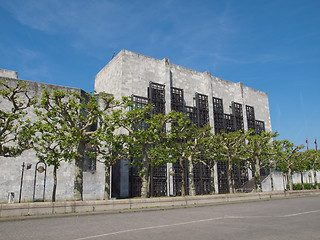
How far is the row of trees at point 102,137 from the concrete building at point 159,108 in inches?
87.0

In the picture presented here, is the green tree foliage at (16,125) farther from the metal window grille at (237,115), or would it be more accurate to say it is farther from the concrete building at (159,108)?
the metal window grille at (237,115)

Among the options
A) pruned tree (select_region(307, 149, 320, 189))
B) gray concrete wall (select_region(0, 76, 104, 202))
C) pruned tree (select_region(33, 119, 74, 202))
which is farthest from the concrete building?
pruned tree (select_region(33, 119, 74, 202))

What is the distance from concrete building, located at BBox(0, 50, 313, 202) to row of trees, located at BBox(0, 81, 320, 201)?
2.21 m

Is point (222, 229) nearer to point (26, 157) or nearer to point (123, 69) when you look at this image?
point (26, 157)

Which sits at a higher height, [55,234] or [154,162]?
[154,162]

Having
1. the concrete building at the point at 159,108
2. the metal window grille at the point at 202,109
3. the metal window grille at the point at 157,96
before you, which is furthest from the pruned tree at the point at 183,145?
the metal window grille at the point at 202,109

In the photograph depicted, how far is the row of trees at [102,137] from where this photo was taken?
18.9 meters

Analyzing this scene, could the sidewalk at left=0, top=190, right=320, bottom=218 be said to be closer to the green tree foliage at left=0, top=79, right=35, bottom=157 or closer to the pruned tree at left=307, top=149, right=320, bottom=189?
the green tree foliage at left=0, top=79, right=35, bottom=157

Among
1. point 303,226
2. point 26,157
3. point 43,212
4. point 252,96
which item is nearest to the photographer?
point 303,226

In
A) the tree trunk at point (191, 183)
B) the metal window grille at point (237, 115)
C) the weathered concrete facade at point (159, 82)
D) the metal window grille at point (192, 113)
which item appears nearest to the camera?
the tree trunk at point (191, 183)

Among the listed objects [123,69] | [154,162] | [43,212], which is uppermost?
[123,69]

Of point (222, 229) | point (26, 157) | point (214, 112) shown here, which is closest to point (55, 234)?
point (222, 229)

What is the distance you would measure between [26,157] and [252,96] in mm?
43684

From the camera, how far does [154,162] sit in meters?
27.2
